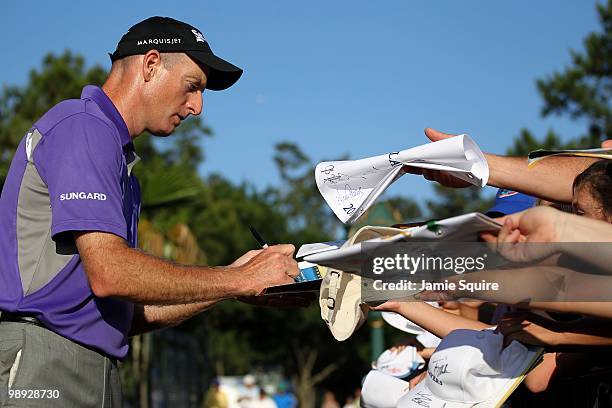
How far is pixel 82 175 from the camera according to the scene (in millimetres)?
3043

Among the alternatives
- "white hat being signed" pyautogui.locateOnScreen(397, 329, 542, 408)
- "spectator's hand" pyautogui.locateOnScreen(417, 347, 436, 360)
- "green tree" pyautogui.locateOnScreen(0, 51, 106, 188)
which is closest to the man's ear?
"white hat being signed" pyautogui.locateOnScreen(397, 329, 542, 408)

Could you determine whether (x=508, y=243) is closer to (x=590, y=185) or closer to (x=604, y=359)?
(x=590, y=185)

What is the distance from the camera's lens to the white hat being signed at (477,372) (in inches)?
106

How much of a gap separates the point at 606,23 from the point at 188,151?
31145mm

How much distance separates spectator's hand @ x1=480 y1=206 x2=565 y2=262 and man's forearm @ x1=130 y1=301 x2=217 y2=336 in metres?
1.72

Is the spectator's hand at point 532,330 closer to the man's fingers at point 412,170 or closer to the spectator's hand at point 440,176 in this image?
the spectator's hand at point 440,176

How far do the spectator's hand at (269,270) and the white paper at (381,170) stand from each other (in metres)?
0.25

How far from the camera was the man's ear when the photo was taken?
356cm

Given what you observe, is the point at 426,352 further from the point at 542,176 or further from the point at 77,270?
the point at 77,270

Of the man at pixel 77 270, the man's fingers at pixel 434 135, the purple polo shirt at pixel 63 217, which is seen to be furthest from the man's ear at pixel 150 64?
the man's fingers at pixel 434 135

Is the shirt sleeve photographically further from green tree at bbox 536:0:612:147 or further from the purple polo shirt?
green tree at bbox 536:0:612:147

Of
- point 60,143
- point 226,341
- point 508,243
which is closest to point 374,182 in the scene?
point 508,243

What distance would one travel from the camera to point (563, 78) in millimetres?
28688

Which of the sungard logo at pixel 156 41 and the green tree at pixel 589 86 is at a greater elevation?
the green tree at pixel 589 86
